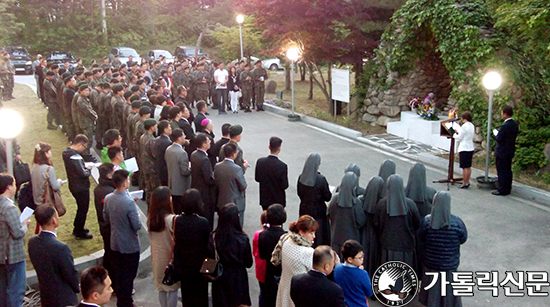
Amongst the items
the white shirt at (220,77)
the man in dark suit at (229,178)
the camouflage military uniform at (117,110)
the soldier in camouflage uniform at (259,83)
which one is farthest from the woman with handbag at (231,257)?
the soldier in camouflage uniform at (259,83)

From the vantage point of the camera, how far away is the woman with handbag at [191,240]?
5828mm

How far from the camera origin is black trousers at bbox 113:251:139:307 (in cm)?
655

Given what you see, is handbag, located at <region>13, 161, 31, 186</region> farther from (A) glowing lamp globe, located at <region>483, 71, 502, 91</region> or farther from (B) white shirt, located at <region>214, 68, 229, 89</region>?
(B) white shirt, located at <region>214, 68, 229, 89</region>

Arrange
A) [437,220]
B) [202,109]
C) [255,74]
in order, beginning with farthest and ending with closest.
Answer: [255,74] < [202,109] < [437,220]

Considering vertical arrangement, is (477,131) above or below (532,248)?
above

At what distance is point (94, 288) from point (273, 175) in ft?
13.0

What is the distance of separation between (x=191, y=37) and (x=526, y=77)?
3814cm

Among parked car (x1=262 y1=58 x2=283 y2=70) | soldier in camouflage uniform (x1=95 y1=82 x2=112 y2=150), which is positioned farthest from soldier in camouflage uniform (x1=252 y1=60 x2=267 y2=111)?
parked car (x1=262 y1=58 x2=283 y2=70)

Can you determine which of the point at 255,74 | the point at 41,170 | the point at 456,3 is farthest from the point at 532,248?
the point at 255,74

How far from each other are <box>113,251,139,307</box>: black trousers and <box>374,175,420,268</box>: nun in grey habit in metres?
3.05

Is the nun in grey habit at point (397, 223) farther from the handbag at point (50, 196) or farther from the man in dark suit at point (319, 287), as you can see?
the handbag at point (50, 196)

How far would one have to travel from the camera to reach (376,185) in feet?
22.1

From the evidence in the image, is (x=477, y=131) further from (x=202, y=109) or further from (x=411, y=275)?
(x=411, y=275)

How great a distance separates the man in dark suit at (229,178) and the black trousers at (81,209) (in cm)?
212
